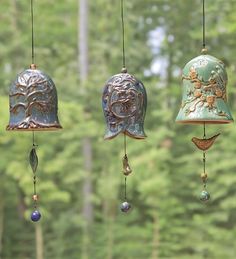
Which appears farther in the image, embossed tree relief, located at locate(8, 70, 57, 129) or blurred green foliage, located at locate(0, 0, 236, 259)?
blurred green foliage, located at locate(0, 0, 236, 259)

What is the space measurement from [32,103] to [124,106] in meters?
0.39

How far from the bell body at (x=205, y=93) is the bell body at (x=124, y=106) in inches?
7.2

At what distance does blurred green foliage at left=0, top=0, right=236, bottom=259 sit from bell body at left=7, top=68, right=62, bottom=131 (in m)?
2.75

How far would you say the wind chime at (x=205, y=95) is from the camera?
2301mm

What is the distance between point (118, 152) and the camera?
6250 millimetres

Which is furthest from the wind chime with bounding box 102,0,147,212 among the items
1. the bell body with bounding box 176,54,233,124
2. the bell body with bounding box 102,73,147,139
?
the bell body with bounding box 176,54,233,124

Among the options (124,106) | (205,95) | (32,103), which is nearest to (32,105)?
(32,103)

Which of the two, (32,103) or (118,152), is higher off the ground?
(32,103)

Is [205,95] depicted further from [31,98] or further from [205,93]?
[31,98]

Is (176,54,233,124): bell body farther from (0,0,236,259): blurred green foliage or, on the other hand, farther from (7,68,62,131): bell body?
(0,0,236,259): blurred green foliage

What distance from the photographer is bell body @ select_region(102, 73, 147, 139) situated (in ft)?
7.72

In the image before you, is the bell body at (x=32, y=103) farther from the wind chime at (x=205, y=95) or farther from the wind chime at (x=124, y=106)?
the wind chime at (x=205, y=95)

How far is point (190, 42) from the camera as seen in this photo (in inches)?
267

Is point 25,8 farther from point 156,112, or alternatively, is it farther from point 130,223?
point 130,223
